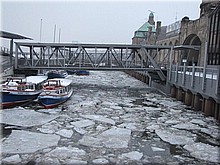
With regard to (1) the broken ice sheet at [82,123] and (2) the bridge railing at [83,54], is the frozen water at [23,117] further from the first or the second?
(2) the bridge railing at [83,54]

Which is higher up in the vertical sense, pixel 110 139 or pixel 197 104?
pixel 197 104

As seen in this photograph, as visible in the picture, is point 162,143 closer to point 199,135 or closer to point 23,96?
point 199,135

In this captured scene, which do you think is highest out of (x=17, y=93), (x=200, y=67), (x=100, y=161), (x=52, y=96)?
(x=200, y=67)

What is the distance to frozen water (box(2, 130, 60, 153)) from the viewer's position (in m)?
8.50

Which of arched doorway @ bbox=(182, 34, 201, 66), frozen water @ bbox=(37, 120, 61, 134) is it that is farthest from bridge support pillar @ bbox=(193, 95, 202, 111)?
arched doorway @ bbox=(182, 34, 201, 66)

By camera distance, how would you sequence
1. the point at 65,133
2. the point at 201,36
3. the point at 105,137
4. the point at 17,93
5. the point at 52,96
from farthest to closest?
the point at 201,36, the point at 52,96, the point at 17,93, the point at 65,133, the point at 105,137

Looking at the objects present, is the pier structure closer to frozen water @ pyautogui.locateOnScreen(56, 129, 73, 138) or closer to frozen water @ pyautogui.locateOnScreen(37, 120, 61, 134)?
frozen water @ pyautogui.locateOnScreen(56, 129, 73, 138)

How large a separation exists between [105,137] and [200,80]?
8782 millimetres

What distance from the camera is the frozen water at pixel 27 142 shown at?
8499mm

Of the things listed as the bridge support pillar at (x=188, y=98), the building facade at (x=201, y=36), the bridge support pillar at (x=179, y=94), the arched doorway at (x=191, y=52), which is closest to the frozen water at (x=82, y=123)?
the building facade at (x=201, y=36)

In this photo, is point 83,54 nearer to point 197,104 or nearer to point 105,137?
point 197,104

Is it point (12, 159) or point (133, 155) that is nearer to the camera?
point (12, 159)

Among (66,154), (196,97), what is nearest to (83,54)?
(196,97)

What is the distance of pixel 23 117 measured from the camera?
42.6ft
